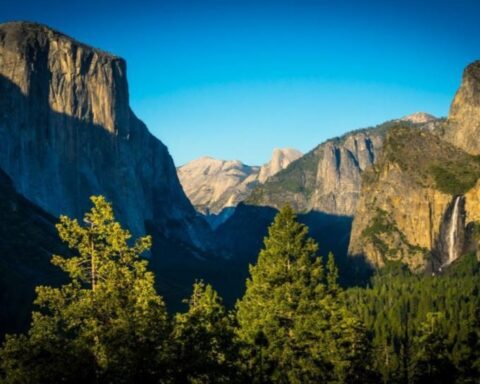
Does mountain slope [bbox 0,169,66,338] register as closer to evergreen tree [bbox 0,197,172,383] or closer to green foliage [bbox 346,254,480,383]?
green foliage [bbox 346,254,480,383]

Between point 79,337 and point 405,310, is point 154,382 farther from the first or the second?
point 405,310

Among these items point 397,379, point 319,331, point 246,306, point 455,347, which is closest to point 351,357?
point 319,331

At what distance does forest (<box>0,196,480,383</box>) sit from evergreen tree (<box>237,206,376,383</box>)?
0.06 m

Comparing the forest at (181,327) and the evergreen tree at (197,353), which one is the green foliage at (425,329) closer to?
the forest at (181,327)

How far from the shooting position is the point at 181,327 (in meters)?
27.7

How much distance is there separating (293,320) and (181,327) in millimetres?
12906

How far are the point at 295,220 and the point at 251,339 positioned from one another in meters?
8.10

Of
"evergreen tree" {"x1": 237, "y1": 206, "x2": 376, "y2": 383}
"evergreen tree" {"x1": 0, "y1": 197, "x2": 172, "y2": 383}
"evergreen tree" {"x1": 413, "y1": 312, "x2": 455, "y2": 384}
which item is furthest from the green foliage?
"evergreen tree" {"x1": 0, "y1": 197, "x2": 172, "y2": 383}

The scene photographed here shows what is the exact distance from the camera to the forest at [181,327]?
2375 cm

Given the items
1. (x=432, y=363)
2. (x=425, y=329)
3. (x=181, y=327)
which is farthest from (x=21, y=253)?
(x=181, y=327)

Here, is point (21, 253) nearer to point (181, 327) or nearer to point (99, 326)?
point (181, 327)

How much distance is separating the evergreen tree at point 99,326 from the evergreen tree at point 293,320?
13.3 m

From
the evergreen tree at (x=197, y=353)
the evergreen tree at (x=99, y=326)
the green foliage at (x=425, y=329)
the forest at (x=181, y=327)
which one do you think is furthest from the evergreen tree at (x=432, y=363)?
the evergreen tree at (x=99, y=326)

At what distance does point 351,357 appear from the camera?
40.3 m
